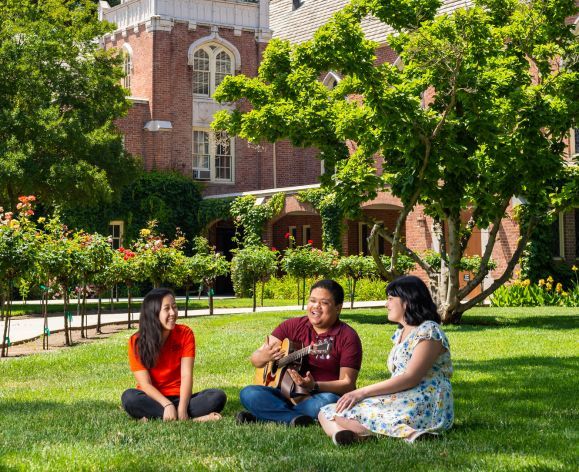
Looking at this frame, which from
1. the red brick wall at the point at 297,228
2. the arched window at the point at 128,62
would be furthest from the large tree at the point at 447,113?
the arched window at the point at 128,62

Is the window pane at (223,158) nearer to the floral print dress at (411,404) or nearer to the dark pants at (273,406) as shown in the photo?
the dark pants at (273,406)

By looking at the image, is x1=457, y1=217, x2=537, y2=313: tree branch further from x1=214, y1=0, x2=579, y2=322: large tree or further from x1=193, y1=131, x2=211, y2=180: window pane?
x1=193, y1=131, x2=211, y2=180: window pane

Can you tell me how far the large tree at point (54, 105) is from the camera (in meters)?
23.7

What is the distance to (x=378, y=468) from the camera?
5.34 metres

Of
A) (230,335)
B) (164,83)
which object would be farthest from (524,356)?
(164,83)

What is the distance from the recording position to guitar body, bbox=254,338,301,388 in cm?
693

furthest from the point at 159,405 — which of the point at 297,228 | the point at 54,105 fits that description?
the point at 297,228

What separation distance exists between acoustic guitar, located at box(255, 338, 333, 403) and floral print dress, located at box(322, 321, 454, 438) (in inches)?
20.5

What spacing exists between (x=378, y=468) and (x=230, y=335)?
423 inches

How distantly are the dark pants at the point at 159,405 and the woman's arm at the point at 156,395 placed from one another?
47 millimetres

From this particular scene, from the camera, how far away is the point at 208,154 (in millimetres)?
35938

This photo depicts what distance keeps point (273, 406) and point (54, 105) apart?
19.4 m

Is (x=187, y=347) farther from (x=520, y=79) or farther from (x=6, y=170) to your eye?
(x=6, y=170)

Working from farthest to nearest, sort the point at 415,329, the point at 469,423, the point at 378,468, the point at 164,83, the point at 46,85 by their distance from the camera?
the point at 164,83
the point at 46,85
the point at 469,423
the point at 415,329
the point at 378,468
